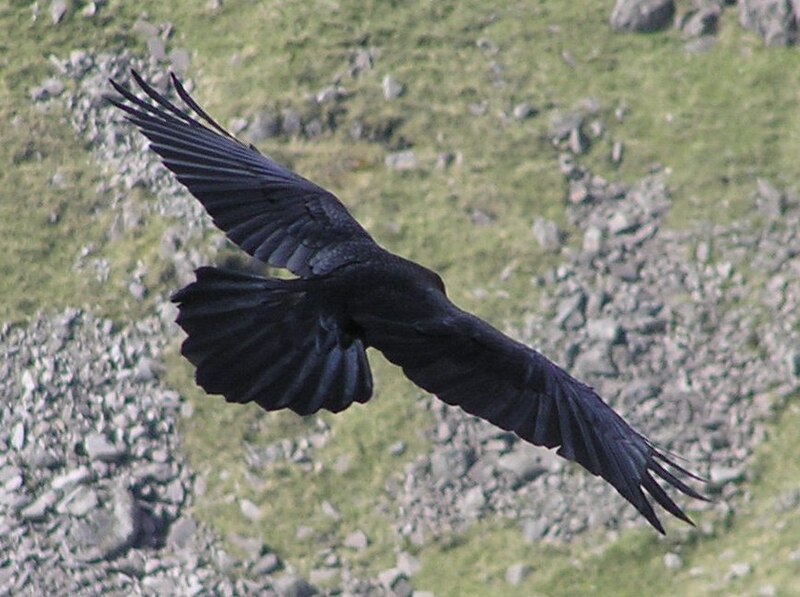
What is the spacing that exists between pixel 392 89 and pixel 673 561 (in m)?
7.81

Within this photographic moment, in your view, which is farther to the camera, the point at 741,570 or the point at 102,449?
the point at 102,449

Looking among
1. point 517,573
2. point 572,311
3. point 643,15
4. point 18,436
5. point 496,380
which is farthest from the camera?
point 643,15

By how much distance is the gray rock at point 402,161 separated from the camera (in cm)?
2348

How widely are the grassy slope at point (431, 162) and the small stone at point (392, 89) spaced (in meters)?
0.11

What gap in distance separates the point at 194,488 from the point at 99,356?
2317 millimetres

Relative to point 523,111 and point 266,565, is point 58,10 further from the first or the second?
point 266,565

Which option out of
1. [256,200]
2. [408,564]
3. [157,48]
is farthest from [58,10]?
[256,200]

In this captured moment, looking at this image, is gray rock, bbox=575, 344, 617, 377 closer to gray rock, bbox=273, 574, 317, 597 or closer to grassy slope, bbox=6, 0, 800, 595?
grassy slope, bbox=6, 0, 800, 595

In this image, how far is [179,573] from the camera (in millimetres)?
20188

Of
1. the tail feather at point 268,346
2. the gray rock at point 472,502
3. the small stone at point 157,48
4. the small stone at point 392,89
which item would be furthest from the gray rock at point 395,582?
the tail feather at point 268,346

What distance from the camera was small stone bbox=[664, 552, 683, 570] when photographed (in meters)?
19.2

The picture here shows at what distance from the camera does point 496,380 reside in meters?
11.1

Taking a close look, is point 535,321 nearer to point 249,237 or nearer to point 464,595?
point 464,595

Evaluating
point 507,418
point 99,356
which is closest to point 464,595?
point 99,356
